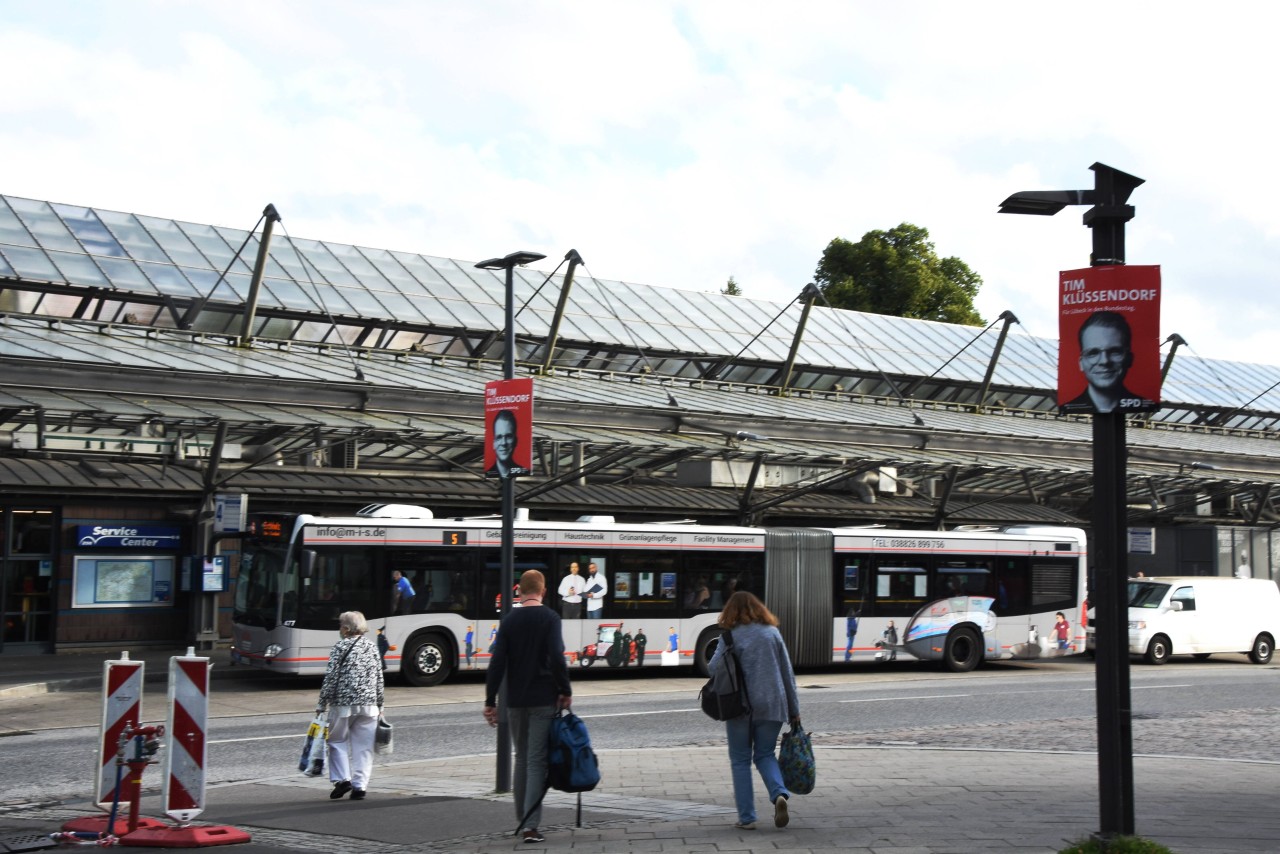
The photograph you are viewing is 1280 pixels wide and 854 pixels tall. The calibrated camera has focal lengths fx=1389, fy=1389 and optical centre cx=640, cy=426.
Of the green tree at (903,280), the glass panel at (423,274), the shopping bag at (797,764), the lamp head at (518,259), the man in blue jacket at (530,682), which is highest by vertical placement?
the green tree at (903,280)

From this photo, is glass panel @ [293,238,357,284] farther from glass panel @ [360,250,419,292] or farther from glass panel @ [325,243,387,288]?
glass panel @ [360,250,419,292]

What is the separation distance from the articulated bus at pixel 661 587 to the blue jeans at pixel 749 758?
14.0 metres

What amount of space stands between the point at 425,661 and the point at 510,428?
1075 centimetres

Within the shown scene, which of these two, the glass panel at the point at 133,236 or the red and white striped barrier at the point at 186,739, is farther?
the glass panel at the point at 133,236

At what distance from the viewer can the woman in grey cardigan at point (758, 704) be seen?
8.93 meters

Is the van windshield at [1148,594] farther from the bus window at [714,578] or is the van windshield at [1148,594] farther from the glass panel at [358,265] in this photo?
the glass panel at [358,265]

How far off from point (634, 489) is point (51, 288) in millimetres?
14570

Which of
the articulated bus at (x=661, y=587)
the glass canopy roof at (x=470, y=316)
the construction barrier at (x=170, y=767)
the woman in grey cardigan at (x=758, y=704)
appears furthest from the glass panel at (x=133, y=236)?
the woman in grey cardigan at (x=758, y=704)

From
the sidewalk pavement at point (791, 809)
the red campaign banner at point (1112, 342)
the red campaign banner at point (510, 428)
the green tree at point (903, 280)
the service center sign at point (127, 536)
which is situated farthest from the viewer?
the green tree at point (903, 280)

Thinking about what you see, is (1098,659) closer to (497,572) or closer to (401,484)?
(497,572)

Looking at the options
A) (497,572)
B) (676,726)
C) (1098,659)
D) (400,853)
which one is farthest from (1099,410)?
(497,572)

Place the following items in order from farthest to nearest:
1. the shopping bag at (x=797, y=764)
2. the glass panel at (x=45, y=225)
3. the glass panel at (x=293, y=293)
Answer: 1. the glass panel at (x=293, y=293)
2. the glass panel at (x=45, y=225)
3. the shopping bag at (x=797, y=764)

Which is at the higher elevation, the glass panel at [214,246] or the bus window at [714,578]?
the glass panel at [214,246]

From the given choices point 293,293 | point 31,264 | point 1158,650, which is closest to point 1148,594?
point 1158,650
